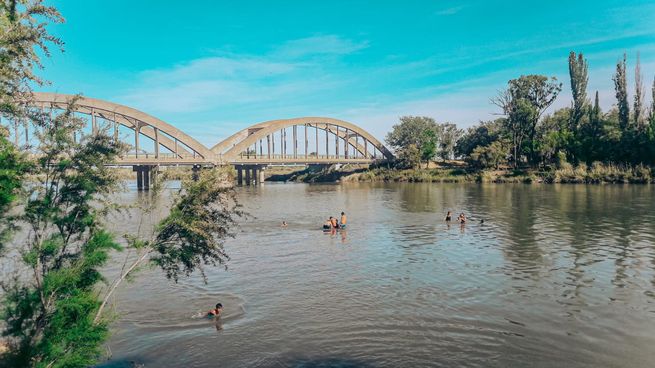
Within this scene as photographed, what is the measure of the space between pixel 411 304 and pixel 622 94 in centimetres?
9319

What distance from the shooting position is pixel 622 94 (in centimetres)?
8931

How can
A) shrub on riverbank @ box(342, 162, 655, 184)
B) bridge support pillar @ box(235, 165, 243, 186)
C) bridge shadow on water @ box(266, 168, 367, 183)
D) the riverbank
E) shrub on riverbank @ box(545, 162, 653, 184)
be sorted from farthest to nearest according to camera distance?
1. bridge shadow on water @ box(266, 168, 367, 183)
2. bridge support pillar @ box(235, 165, 243, 186)
3. the riverbank
4. shrub on riverbank @ box(342, 162, 655, 184)
5. shrub on riverbank @ box(545, 162, 653, 184)

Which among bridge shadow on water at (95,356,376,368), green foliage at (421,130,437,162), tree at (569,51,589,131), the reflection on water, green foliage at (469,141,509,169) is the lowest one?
bridge shadow on water at (95,356,376,368)

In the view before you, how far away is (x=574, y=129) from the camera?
97438 millimetres

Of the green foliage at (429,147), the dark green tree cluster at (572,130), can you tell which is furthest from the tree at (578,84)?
the green foliage at (429,147)

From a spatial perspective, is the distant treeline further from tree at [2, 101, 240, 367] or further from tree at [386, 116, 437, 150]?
tree at [2, 101, 240, 367]

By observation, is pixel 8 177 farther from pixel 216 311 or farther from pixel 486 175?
pixel 486 175

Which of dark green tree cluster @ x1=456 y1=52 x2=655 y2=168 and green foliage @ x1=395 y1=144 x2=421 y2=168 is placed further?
green foliage @ x1=395 y1=144 x2=421 y2=168

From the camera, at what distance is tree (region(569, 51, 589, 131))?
322ft

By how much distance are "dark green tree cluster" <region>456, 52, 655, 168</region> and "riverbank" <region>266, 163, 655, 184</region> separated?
3033 mm

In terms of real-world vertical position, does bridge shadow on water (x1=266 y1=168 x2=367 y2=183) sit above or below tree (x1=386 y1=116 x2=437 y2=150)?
below

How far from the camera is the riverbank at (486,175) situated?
81.9 metres

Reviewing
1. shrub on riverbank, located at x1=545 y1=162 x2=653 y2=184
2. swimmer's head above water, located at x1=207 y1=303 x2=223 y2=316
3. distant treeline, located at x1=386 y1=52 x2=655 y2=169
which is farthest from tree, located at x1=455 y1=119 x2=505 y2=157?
swimmer's head above water, located at x1=207 y1=303 x2=223 y2=316

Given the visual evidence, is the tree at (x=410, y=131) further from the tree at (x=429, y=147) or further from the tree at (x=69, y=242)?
the tree at (x=69, y=242)
